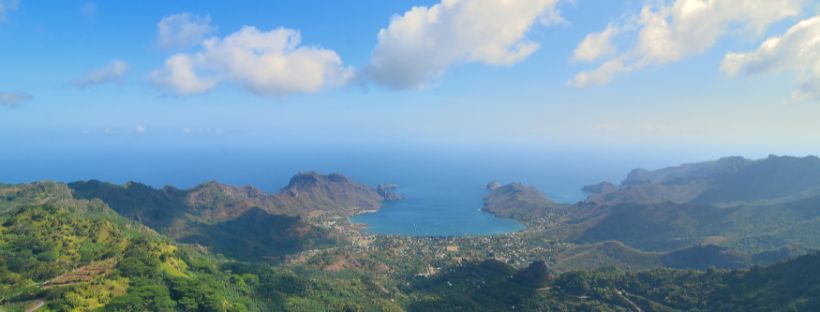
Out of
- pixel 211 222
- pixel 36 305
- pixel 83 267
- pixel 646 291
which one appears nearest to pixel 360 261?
pixel 83 267

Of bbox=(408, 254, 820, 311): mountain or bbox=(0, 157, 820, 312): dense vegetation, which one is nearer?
bbox=(0, 157, 820, 312): dense vegetation

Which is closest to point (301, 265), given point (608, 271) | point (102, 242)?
point (102, 242)

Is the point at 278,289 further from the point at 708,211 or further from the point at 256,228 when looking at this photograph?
the point at 708,211

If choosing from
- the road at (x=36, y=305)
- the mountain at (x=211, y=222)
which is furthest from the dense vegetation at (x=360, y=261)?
the mountain at (x=211, y=222)

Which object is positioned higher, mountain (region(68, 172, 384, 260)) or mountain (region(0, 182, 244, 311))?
mountain (region(0, 182, 244, 311))

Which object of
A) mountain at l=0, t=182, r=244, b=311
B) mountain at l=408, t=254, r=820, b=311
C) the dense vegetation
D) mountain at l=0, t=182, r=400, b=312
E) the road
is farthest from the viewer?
mountain at l=408, t=254, r=820, b=311

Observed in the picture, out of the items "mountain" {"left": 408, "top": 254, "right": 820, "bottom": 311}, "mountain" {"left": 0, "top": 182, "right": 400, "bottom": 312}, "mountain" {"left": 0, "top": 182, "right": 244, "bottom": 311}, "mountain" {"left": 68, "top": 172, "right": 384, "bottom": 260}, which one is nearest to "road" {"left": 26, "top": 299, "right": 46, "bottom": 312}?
"mountain" {"left": 0, "top": 182, "right": 400, "bottom": 312}

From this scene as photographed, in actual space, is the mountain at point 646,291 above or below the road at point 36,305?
below

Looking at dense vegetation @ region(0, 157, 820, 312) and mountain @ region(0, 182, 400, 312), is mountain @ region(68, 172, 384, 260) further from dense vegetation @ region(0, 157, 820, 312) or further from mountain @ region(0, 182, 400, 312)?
mountain @ region(0, 182, 400, 312)

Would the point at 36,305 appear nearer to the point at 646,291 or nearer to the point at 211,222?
the point at 646,291

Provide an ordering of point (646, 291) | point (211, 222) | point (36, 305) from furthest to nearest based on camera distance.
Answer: point (211, 222)
point (646, 291)
point (36, 305)

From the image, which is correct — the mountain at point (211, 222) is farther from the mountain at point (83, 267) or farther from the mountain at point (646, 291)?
the mountain at point (646, 291)
